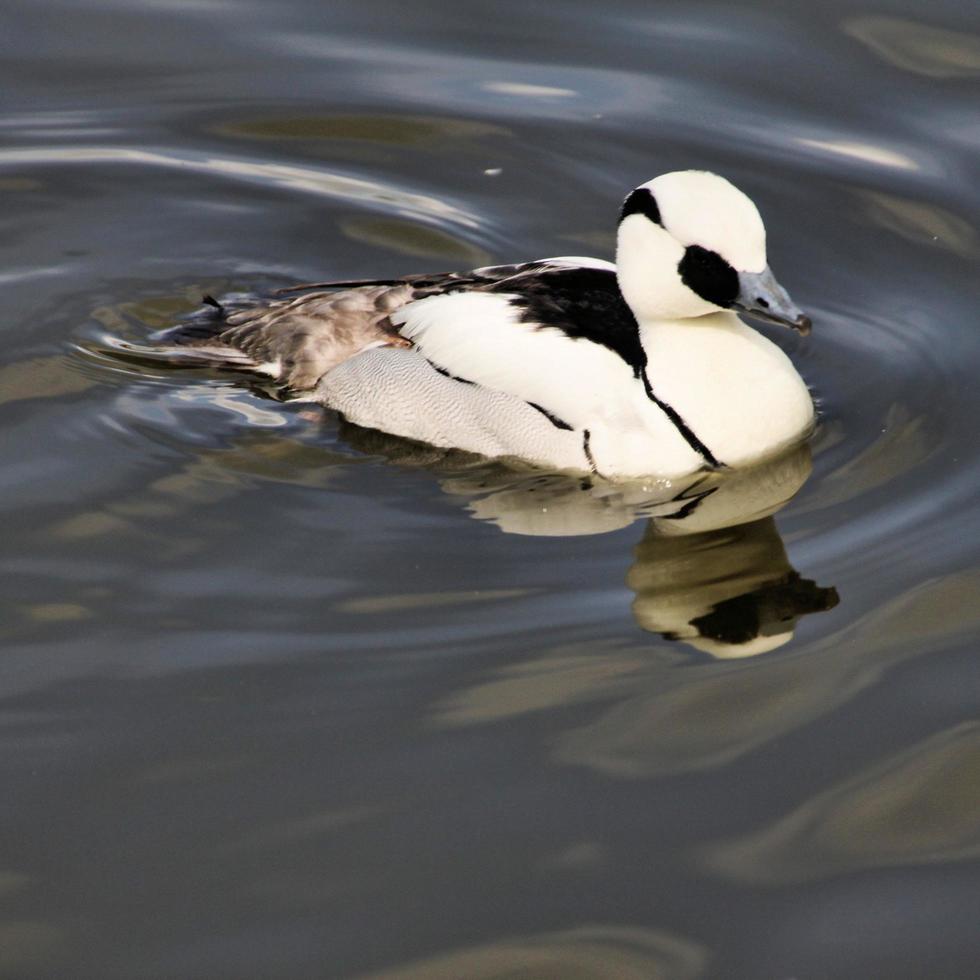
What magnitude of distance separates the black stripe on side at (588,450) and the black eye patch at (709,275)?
752 millimetres

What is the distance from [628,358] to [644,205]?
649 mm

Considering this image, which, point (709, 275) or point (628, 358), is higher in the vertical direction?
point (709, 275)

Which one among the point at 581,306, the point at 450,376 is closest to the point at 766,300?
the point at 581,306

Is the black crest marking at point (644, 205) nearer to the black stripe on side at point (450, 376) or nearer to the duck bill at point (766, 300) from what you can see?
the duck bill at point (766, 300)

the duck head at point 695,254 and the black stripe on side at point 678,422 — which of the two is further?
the black stripe on side at point 678,422

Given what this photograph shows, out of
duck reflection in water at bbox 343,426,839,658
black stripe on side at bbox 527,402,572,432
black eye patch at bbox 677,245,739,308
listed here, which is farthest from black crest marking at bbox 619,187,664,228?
duck reflection in water at bbox 343,426,839,658

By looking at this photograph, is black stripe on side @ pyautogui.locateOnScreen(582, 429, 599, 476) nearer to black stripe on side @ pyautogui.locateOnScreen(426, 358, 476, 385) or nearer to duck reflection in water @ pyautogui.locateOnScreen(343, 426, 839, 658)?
duck reflection in water @ pyautogui.locateOnScreen(343, 426, 839, 658)

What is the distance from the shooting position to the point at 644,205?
7520mm

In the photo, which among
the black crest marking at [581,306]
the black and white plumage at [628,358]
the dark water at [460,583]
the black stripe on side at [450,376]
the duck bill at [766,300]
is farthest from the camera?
the black stripe on side at [450,376]

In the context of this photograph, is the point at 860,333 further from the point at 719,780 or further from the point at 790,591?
the point at 719,780

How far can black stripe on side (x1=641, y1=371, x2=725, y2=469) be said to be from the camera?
753 centimetres

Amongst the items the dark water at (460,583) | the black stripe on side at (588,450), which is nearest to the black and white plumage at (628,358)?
the black stripe on side at (588,450)

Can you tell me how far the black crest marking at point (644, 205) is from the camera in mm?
7480

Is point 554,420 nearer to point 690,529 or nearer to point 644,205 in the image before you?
point 690,529
